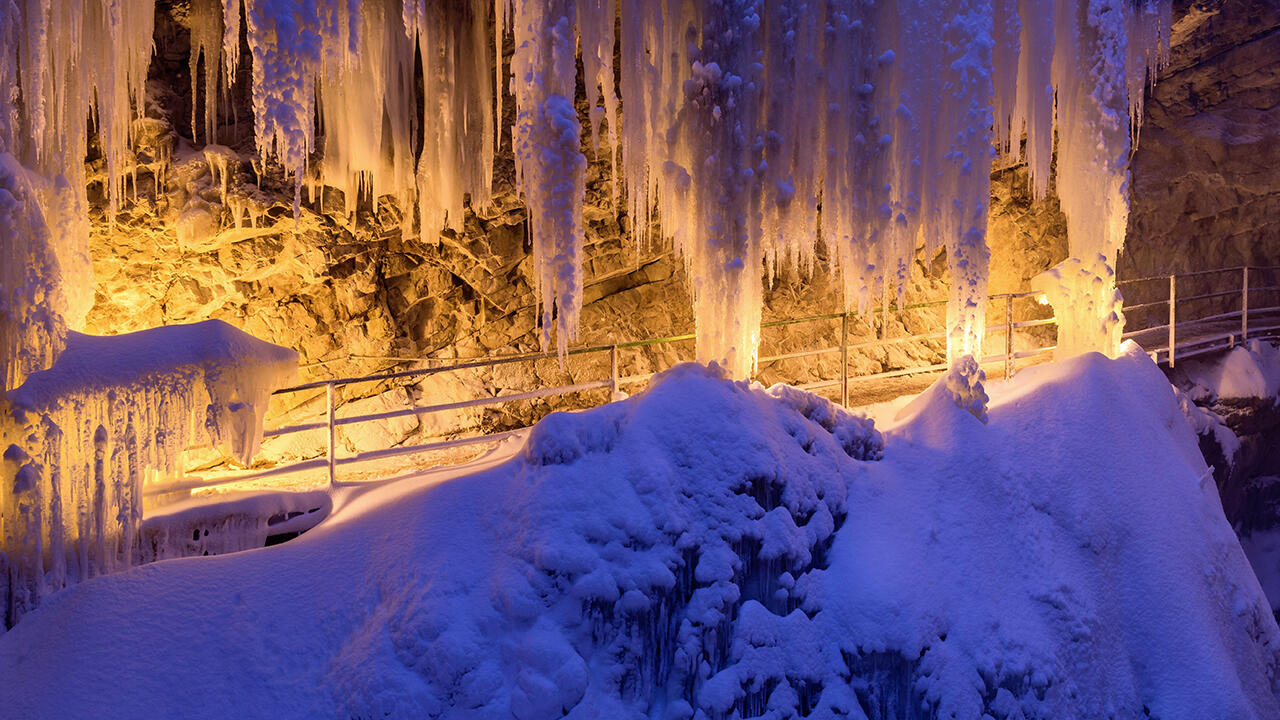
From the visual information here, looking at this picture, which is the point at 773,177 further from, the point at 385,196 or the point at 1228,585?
the point at 385,196

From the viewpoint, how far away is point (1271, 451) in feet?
31.9

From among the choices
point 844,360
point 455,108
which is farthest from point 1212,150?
point 455,108

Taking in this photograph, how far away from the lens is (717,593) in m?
4.78

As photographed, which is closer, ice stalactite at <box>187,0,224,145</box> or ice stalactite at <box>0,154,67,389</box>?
ice stalactite at <box>0,154,67,389</box>

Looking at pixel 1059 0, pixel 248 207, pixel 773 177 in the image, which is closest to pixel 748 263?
pixel 773 177

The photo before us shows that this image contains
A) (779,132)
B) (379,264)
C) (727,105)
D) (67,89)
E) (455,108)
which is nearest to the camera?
(67,89)

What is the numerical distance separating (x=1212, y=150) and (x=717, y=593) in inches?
374

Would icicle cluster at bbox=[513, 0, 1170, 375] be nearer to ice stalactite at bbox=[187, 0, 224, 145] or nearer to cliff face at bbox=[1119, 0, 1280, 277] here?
ice stalactite at bbox=[187, 0, 224, 145]

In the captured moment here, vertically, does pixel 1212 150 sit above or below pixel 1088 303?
above

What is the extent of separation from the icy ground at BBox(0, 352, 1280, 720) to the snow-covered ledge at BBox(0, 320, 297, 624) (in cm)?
31

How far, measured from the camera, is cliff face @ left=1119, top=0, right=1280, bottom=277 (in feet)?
32.0

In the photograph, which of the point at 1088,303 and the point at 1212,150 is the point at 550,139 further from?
the point at 1212,150

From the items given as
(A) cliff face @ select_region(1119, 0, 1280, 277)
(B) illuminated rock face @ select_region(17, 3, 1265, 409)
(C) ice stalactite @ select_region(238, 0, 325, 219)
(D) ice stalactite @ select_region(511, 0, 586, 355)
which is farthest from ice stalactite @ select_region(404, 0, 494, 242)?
(A) cliff face @ select_region(1119, 0, 1280, 277)

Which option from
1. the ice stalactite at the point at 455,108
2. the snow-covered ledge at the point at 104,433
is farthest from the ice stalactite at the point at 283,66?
the ice stalactite at the point at 455,108
